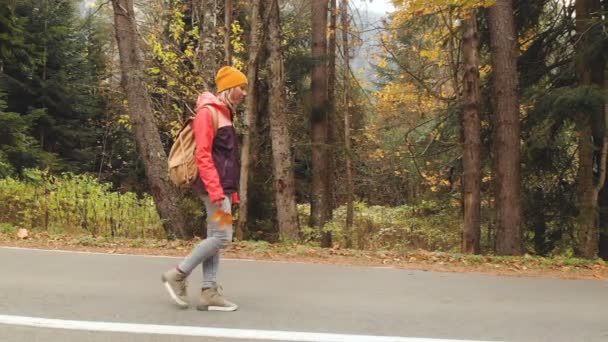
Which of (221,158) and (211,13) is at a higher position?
(211,13)

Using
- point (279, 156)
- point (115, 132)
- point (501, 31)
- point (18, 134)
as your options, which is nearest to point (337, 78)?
point (279, 156)

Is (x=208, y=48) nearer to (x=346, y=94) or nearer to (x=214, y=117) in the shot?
(x=346, y=94)

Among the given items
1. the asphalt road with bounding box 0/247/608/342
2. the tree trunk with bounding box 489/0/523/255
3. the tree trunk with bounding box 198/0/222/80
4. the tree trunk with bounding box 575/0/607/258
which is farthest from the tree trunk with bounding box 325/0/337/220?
the asphalt road with bounding box 0/247/608/342

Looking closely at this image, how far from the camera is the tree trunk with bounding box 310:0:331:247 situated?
1589 centimetres

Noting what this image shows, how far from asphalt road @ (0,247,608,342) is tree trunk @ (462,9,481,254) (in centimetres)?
→ 470

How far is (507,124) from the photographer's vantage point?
10.5 meters

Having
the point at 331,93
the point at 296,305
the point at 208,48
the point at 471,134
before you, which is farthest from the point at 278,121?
the point at 296,305

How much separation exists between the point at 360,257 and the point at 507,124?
180 inches

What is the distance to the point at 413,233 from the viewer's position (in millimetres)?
18688

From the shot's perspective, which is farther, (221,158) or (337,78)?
(337,78)

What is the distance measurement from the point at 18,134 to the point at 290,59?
747 centimetres

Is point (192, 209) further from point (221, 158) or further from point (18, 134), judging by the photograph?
point (221, 158)

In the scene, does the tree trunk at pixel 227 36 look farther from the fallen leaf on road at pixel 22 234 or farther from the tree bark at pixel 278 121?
the fallen leaf on road at pixel 22 234

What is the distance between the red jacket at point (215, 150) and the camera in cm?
433
